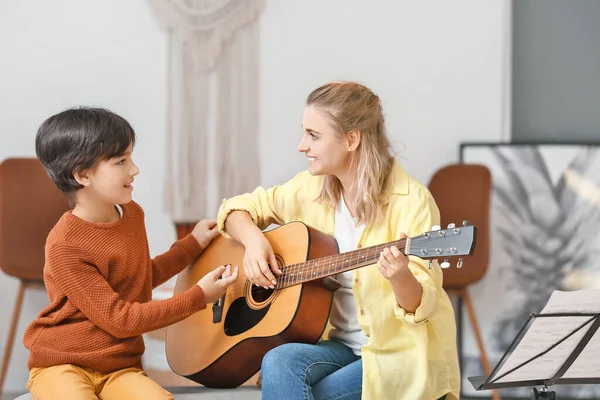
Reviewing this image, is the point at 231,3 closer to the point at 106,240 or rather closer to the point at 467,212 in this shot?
the point at 467,212

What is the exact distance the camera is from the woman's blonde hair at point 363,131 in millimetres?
2133

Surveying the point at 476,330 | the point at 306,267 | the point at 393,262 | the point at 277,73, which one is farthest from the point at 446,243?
the point at 277,73

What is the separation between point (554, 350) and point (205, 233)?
112 cm

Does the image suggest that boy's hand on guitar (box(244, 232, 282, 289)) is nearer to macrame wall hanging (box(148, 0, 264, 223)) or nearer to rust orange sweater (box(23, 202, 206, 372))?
rust orange sweater (box(23, 202, 206, 372))

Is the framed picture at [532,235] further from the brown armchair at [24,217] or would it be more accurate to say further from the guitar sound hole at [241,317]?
the brown armchair at [24,217]

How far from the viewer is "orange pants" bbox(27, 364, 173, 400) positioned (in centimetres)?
192

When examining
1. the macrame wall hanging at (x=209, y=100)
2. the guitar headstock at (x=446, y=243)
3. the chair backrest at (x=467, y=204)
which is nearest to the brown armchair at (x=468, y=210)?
the chair backrest at (x=467, y=204)

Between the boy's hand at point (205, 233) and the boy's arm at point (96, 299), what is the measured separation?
0.48 m

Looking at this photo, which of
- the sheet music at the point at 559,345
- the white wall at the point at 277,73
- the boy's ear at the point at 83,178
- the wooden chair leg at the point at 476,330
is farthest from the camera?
the white wall at the point at 277,73

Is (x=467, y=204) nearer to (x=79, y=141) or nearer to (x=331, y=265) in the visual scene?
(x=331, y=265)

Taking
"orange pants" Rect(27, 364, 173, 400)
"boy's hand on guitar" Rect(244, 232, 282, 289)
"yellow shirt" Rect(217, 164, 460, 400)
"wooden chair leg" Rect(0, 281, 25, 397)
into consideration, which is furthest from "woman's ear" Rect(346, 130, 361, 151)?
"wooden chair leg" Rect(0, 281, 25, 397)

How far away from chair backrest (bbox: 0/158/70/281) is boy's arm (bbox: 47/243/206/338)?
1.69m

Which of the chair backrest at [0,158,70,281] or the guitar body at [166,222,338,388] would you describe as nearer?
the guitar body at [166,222,338,388]

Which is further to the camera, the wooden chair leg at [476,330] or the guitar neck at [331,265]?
the wooden chair leg at [476,330]
